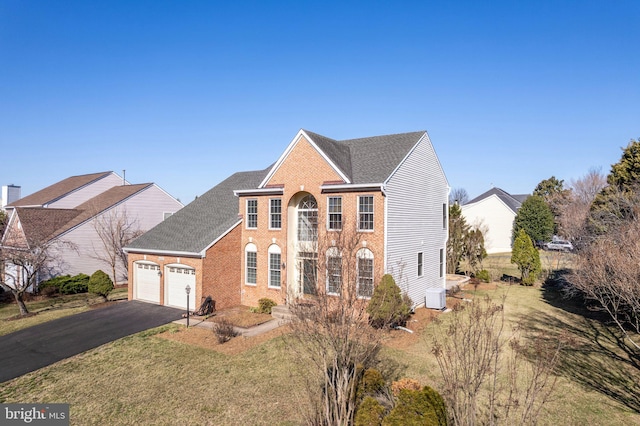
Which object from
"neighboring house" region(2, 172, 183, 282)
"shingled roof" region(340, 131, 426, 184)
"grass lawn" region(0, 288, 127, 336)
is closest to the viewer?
"shingled roof" region(340, 131, 426, 184)

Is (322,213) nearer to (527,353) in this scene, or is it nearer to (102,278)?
(527,353)

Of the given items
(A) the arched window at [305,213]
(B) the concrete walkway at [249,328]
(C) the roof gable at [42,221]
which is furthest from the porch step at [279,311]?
(C) the roof gable at [42,221]

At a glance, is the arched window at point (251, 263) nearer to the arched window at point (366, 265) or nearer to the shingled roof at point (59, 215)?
the arched window at point (366, 265)

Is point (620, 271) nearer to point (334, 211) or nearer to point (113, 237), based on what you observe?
point (334, 211)

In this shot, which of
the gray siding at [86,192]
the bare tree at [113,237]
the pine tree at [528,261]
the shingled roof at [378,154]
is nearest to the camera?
the shingled roof at [378,154]

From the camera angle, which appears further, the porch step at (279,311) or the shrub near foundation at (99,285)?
the shrub near foundation at (99,285)

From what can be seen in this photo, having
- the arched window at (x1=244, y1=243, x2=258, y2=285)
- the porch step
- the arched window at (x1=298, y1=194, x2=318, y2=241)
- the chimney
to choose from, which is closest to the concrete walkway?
the porch step

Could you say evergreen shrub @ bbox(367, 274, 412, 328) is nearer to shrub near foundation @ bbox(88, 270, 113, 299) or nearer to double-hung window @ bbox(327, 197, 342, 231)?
double-hung window @ bbox(327, 197, 342, 231)
